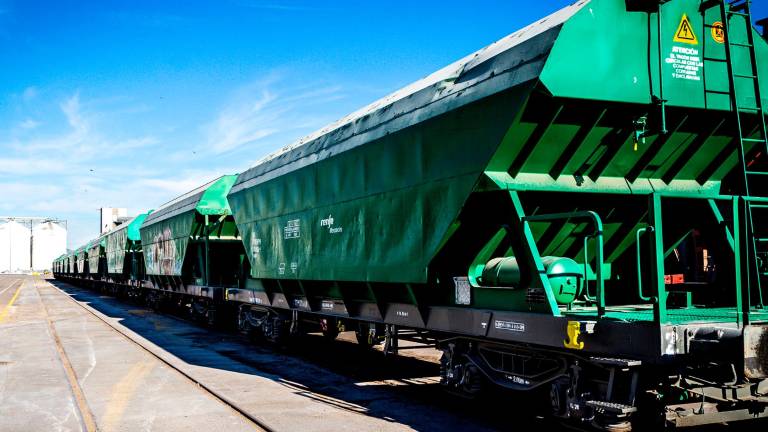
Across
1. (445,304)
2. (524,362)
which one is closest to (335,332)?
(445,304)

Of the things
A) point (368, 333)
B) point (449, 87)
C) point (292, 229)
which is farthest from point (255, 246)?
point (449, 87)

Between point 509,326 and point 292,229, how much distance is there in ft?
19.7

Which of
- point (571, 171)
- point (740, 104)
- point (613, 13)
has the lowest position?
point (571, 171)

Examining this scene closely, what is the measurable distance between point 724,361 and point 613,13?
3.45m

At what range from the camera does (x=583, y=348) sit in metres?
5.95

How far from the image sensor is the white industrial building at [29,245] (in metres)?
139

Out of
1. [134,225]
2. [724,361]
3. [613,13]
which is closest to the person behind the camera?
[724,361]

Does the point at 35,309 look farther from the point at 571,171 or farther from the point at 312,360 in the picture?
the point at 571,171

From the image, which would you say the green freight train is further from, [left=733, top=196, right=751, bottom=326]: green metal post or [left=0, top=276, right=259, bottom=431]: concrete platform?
[left=0, top=276, right=259, bottom=431]: concrete platform

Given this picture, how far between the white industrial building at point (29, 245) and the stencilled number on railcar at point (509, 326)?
14660cm

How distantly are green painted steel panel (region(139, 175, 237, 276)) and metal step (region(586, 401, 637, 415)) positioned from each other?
1411 cm

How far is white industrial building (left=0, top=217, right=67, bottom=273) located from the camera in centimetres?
13875

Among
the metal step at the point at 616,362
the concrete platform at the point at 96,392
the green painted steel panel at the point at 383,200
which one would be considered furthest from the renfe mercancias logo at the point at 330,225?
the metal step at the point at 616,362

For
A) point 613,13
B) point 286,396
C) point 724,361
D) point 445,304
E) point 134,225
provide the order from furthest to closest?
point 134,225
point 286,396
point 445,304
point 613,13
point 724,361
